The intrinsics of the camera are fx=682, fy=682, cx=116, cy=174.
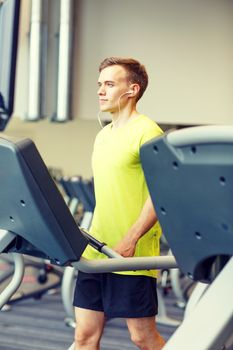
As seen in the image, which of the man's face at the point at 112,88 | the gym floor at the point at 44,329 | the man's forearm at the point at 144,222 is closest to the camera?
the man's forearm at the point at 144,222

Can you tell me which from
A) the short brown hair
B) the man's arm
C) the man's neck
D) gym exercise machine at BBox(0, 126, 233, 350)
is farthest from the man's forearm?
gym exercise machine at BBox(0, 126, 233, 350)

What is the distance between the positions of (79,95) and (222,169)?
14.3ft

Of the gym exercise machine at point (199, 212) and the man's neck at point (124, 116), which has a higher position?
the gym exercise machine at point (199, 212)

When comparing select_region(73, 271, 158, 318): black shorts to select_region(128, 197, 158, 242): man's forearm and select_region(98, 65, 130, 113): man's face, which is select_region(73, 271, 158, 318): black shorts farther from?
select_region(98, 65, 130, 113): man's face

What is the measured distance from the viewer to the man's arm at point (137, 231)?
6.79 feet

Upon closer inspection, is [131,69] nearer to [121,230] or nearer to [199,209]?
[121,230]

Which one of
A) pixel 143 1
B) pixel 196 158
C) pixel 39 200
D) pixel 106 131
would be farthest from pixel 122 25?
pixel 196 158

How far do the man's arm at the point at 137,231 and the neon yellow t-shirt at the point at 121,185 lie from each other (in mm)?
62

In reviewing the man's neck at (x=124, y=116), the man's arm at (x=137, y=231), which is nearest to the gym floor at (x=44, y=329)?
the man's arm at (x=137, y=231)

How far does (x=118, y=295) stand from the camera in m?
2.14

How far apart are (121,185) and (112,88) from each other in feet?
1.07

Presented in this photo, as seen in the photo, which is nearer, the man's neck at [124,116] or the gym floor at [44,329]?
the man's neck at [124,116]

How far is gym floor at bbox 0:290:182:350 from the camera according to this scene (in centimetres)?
353

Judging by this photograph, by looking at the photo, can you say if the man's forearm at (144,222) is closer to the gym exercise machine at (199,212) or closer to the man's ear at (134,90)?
the man's ear at (134,90)
